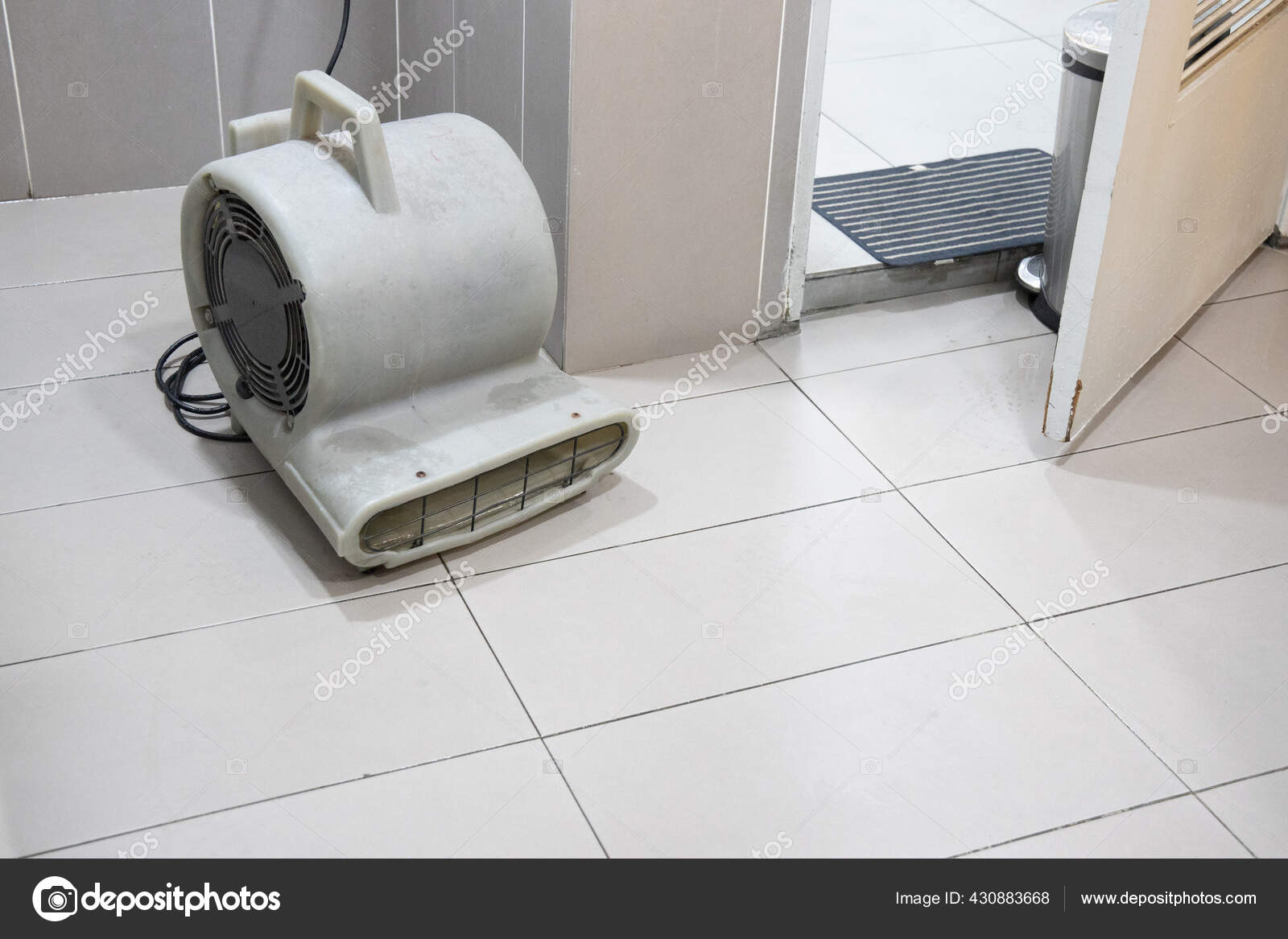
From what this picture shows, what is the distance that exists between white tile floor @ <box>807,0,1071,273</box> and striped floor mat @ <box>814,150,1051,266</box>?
51 millimetres

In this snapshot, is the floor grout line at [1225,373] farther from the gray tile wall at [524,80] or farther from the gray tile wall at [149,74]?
the gray tile wall at [149,74]

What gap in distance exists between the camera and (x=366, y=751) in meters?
1.88

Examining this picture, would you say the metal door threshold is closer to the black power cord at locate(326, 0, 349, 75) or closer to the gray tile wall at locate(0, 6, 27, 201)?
the black power cord at locate(326, 0, 349, 75)

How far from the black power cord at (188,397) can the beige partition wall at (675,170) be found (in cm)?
67

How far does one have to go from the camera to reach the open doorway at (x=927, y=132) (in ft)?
10.1

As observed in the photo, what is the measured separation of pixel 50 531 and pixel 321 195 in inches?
29.1

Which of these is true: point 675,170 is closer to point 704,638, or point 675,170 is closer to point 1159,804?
point 704,638

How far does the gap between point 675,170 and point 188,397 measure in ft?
3.37

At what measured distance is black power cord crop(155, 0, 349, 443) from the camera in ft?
8.13

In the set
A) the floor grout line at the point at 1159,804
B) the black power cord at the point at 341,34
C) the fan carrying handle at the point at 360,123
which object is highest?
the fan carrying handle at the point at 360,123

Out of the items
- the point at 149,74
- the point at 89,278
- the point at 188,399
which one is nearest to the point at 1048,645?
the point at 188,399

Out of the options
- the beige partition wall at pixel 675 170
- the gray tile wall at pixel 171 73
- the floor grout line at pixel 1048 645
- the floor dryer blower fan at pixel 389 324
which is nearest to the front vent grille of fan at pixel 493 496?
the floor dryer blower fan at pixel 389 324

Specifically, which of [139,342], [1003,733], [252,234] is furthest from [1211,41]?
[139,342]

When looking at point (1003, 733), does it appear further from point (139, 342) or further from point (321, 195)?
point (139, 342)
